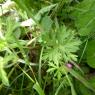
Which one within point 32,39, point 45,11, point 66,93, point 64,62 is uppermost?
point 45,11

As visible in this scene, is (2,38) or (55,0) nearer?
(2,38)

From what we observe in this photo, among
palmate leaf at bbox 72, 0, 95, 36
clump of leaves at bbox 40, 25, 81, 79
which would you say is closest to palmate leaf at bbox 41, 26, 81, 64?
clump of leaves at bbox 40, 25, 81, 79

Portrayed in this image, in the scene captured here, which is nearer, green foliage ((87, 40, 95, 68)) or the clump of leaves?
the clump of leaves

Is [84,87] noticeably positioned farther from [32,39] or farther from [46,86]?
[32,39]

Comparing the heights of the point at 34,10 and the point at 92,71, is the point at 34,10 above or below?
above

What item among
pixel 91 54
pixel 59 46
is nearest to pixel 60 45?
pixel 59 46

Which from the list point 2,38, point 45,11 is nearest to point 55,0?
point 45,11

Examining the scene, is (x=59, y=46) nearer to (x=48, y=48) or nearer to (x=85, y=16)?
(x=48, y=48)

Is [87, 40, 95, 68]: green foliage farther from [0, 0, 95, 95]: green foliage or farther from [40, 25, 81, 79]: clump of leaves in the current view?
[40, 25, 81, 79]: clump of leaves
